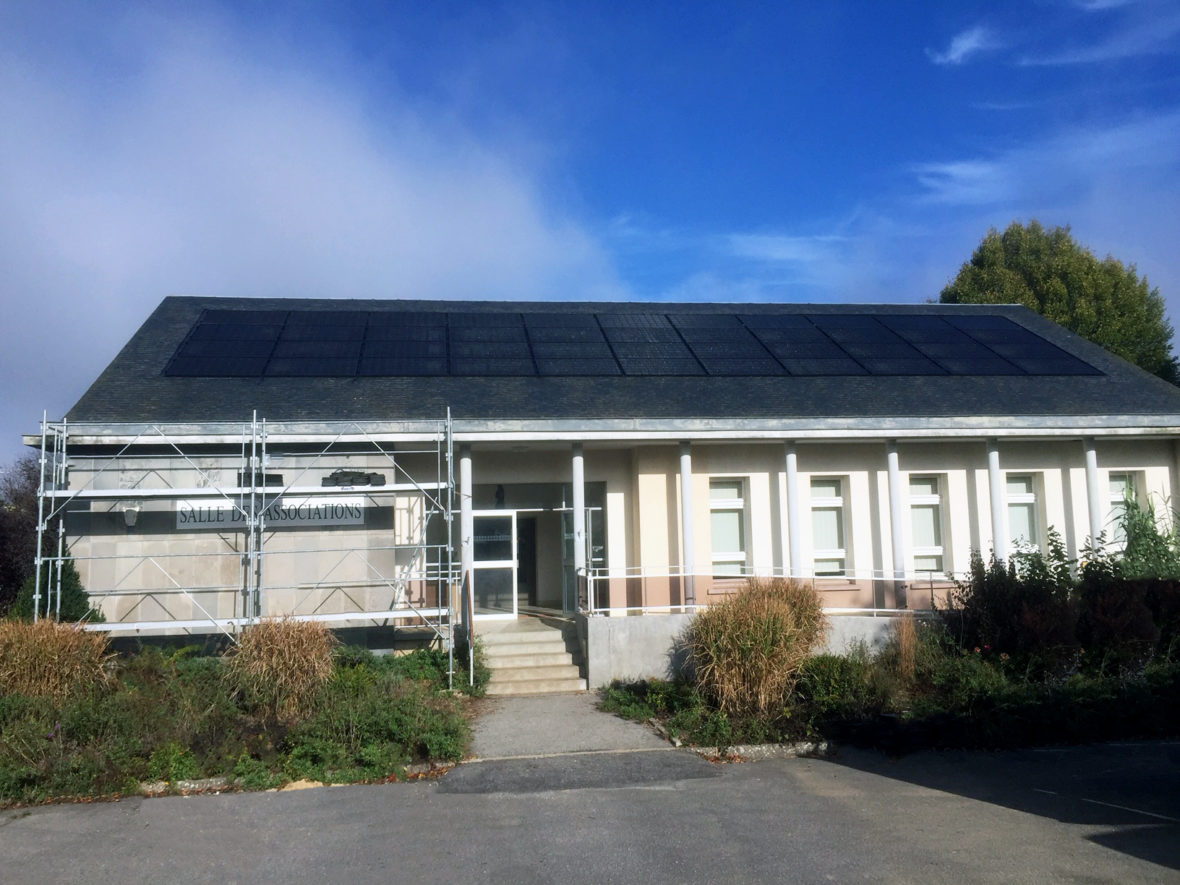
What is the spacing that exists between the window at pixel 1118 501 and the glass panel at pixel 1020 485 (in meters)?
1.32

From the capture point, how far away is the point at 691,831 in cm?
744

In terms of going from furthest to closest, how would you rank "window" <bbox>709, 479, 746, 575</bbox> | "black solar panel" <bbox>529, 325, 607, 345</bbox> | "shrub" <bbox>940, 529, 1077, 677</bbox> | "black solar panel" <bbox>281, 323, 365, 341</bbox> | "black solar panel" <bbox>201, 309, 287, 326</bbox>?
"black solar panel" <bbox>201, 309, 287, 326</bbox> → "black solar panel" <bbox>529, 325, 607, 345</bbox> → "black solar panel" <bbox>281, 323, 365, 341</bbox> → "window" <bbox>709, 479, 746, 575</bbox> → "shrub" <bbox>940, 529, 1077, 677</bbox>

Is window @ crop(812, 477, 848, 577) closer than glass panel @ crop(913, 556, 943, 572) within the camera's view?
Yes

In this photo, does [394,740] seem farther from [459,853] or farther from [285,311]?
[285,311]

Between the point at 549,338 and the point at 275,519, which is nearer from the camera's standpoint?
the point at 275,519

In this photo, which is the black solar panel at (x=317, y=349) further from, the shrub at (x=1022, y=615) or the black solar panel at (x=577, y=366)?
the shrub at (x=1022, y=615)

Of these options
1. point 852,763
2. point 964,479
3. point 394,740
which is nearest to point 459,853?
point 394,740

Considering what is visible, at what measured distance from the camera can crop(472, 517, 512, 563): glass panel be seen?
15609 millimetres

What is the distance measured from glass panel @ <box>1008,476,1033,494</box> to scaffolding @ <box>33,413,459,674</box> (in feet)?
32.1

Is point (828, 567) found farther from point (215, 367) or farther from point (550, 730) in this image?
point (215, 367)

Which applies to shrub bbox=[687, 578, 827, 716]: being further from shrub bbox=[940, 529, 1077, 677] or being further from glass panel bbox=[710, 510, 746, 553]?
glass panel bbox=[710, 510, 746, 553]

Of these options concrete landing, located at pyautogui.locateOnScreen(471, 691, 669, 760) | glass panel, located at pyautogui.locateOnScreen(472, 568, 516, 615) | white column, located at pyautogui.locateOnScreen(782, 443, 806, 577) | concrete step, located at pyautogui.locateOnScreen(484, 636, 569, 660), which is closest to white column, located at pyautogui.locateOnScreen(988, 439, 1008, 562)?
white column, located at pyautogui.locateOnScreen(782, 443, 806, 577)

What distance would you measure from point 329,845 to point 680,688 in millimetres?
5307

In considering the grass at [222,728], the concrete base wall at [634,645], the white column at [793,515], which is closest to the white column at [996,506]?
the white column at [793,515]
